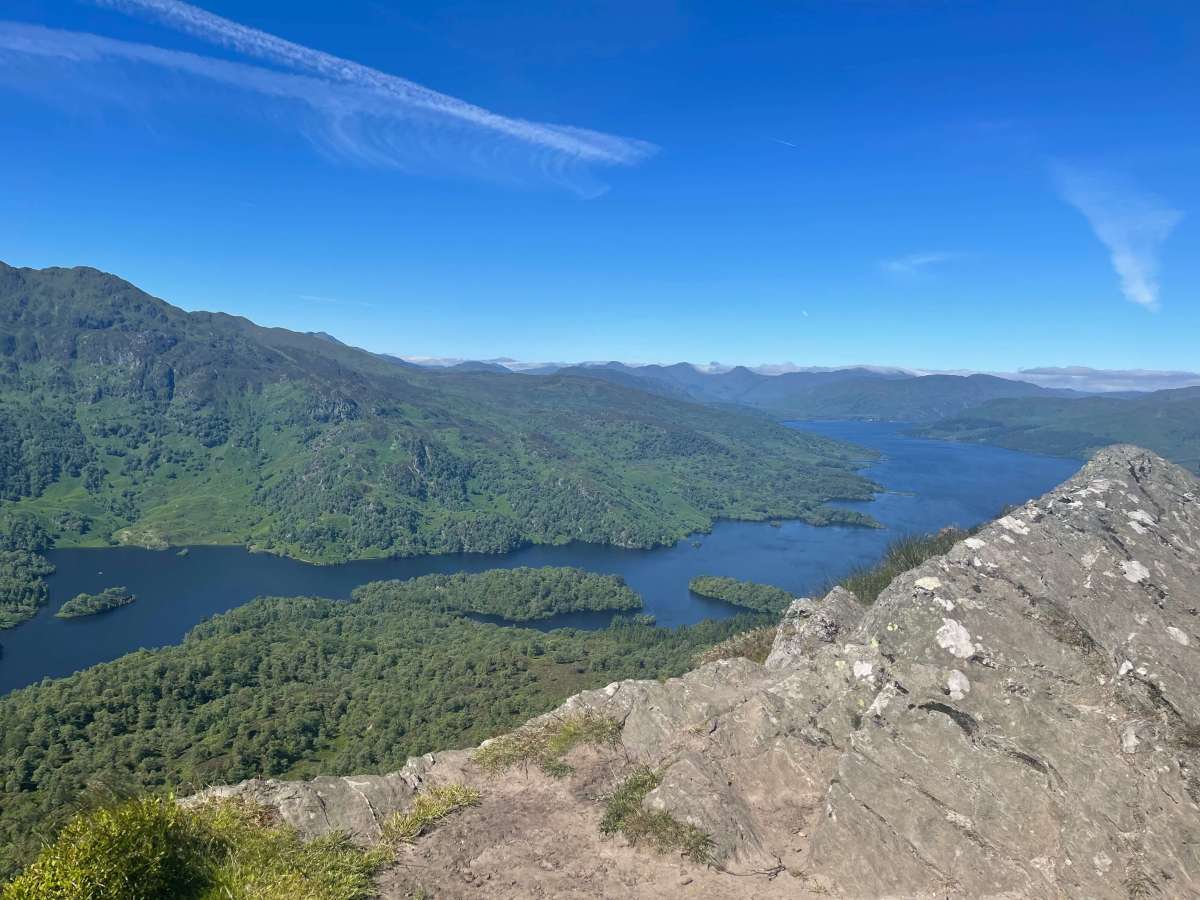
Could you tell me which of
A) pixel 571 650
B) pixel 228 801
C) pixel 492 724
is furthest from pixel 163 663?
pixel 228 801

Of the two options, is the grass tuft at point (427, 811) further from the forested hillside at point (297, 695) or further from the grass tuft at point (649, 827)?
the forested hillside at point (297, 695)

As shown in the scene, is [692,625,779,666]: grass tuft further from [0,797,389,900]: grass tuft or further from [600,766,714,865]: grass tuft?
[0,797,389,900]: grass tuft

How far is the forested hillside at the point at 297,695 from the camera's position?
79750 millimetres

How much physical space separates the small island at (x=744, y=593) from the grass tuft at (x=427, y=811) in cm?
15339

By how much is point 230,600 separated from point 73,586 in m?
47.9

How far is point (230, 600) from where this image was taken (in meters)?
176

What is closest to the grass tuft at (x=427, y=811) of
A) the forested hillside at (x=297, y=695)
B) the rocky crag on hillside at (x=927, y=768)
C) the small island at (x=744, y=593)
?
the rocky crag on hillside at (x=927, y=768)

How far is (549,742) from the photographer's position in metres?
21.2

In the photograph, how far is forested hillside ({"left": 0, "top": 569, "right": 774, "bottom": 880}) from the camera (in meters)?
79.8

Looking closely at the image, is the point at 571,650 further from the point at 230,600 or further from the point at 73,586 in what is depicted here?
the point at 73,586

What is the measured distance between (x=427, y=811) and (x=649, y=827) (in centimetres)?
623

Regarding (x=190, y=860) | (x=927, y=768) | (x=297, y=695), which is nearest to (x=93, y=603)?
(x=297, y=695)

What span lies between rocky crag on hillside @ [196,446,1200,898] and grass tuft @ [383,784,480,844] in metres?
0.40

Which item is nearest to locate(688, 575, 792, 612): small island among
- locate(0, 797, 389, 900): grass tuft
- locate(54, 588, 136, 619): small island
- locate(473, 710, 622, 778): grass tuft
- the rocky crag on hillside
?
the rocky crag on hillside
